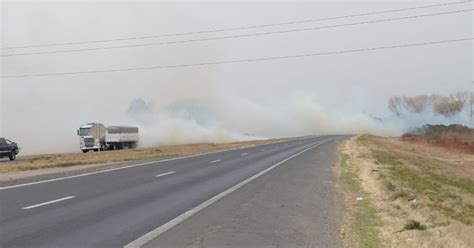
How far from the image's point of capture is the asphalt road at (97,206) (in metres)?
8.88

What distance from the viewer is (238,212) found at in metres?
11.9

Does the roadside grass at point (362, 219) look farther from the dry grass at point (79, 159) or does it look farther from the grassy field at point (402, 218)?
the dry grass at point (79, 159)

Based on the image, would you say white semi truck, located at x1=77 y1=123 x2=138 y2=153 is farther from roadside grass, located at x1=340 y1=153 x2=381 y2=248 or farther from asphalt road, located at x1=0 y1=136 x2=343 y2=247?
roadside grass, located at x1=340 y1=153 x2=381 y2=248

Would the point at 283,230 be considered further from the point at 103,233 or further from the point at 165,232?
the point at 103,233

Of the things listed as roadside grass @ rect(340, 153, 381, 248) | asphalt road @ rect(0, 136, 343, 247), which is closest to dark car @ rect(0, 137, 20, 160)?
asphalt road @ rect(0, 136, 343, 247)

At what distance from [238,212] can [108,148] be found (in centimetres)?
5383

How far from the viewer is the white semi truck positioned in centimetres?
6047

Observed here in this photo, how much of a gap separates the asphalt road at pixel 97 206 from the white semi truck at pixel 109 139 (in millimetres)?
38937

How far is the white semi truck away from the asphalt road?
3894 centimetres

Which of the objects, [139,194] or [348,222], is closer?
[348,222]

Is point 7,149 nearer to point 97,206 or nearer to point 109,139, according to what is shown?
point 109,139

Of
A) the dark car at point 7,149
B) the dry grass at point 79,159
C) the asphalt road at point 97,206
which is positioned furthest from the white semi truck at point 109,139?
the asphalt road at point 97,206

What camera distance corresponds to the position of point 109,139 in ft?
209

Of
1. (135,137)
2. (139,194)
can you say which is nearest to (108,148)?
(135,137)
